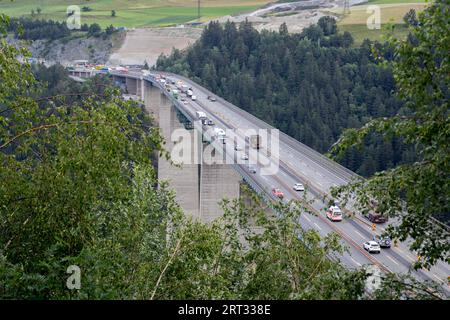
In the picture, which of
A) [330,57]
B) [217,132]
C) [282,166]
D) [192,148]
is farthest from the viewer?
[330,57]

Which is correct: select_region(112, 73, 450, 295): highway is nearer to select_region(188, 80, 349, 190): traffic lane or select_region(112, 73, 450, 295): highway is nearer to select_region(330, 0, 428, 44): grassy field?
select_region(188, 80, 349, 190): traffic lane

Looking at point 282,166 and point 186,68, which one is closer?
point 282,166

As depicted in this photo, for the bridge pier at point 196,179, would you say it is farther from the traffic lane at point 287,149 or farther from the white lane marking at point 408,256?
the white lane marking at point 408,256

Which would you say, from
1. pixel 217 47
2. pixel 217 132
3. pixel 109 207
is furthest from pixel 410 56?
pixel 217 47

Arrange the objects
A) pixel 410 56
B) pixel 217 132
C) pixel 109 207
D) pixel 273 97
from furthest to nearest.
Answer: pixel 273 97 < pixel 217 132 < pixel 109 207 < pixel 410 56

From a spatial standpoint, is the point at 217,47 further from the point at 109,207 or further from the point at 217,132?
the point at 109,207

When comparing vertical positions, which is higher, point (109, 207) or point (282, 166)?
point (109, 207)
